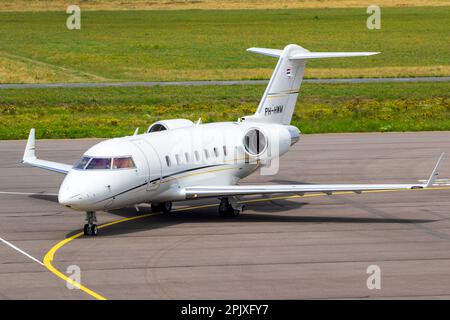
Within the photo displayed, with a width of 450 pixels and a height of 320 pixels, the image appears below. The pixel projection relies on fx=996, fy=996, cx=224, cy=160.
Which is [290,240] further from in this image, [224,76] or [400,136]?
[224,76]

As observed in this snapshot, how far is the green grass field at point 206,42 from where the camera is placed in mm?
92938

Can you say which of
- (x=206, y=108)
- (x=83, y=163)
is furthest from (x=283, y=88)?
(x=206, y=108)

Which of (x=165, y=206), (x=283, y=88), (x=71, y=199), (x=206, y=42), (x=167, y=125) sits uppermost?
(x=283, y=88)

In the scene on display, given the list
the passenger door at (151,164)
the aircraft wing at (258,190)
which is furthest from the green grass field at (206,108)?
the passenger door at (151,164)

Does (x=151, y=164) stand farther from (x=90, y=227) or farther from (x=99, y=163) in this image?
(x=90, y=227)

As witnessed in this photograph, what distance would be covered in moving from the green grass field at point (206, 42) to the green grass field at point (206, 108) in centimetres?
1413

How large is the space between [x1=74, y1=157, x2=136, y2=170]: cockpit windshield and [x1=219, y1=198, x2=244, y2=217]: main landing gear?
4095mm

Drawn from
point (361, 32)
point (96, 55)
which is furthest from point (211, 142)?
point (361, 32)

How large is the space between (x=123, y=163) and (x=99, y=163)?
0.76m

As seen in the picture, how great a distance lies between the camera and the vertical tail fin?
125ft

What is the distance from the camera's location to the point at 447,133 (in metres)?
55.0

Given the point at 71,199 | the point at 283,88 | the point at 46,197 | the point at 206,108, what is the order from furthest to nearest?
the point at 206,108 → the point at 283,88 → the point at 46,197 → the point at 71,199

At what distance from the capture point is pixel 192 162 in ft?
111

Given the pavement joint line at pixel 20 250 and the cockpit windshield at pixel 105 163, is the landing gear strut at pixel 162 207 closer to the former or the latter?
the cockpit windshield at pixel 105 163
